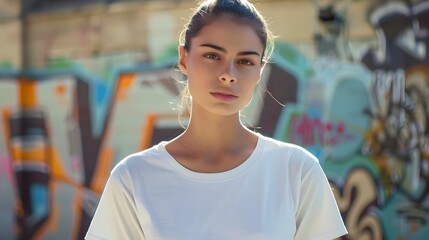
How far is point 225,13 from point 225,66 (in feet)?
0.51

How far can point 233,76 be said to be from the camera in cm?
189

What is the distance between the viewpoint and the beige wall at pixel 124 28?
699 cm

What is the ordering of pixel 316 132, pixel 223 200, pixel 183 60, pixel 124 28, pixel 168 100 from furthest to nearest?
pixel 124 28
pixel 168 100
pixel 316 132
pixel 183 60
pixel 223 200

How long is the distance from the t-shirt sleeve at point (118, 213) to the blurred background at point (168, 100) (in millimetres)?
3818

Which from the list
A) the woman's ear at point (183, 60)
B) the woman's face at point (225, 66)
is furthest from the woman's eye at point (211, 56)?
the woman's ear at point (183, 60)

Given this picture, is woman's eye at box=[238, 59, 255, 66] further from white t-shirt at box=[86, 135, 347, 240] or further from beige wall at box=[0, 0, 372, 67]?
beige wall at box=[0, 0, 372, 67]

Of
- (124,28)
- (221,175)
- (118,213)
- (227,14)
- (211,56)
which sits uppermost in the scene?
(124,28)

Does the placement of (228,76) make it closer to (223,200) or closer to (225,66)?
(225,66)

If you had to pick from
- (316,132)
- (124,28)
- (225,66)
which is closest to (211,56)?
(225,66)

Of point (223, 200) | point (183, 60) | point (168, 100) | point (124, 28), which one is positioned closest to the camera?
point (223, 200)

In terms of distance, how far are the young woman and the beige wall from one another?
4.85 metres

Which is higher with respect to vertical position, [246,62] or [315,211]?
[246,62]

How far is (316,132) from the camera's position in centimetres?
690

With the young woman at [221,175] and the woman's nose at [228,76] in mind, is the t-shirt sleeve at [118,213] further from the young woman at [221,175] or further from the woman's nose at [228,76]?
the woman's nose at [228,76]
